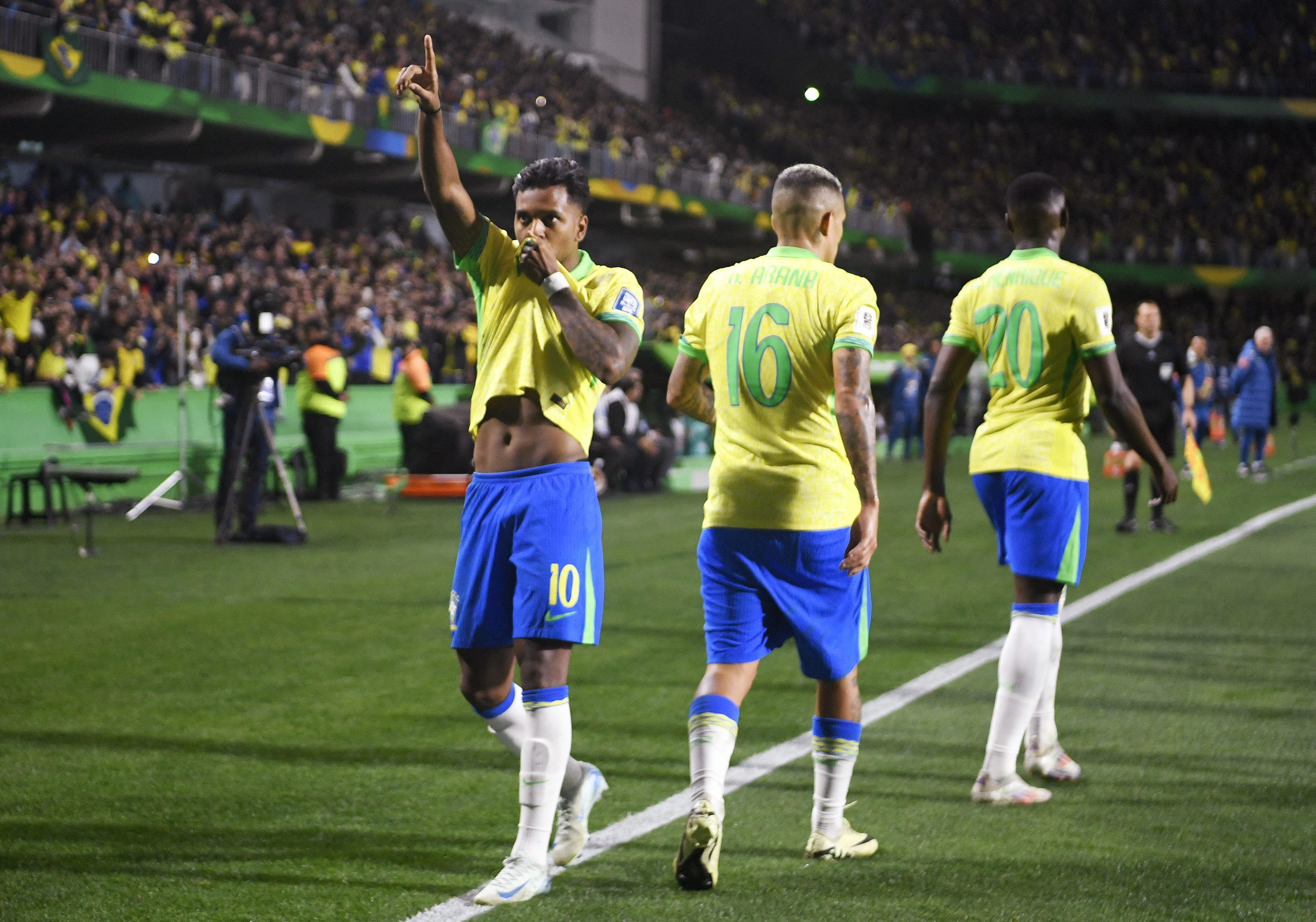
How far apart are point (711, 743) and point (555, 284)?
133 cm

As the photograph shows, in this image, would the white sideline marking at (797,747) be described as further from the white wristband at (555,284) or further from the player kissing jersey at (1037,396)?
the white wristband at (555,284)

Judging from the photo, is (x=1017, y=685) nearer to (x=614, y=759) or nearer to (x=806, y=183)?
(x=614, y=759)

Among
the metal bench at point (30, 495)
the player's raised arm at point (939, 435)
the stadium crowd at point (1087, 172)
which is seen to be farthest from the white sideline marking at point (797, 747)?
the stadium crowd at point (1087, 172)

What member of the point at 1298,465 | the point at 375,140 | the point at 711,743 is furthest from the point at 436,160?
the point at 375,140

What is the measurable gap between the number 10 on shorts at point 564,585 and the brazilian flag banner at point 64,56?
2083 cm

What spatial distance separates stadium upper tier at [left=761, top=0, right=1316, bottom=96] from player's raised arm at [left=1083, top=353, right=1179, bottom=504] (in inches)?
2057

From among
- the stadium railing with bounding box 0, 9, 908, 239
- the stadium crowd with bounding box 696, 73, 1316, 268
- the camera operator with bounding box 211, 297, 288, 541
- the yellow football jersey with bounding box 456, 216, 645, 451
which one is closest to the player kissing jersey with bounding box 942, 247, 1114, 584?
the yellow football jersey with bounding box 456, 216, 645, 451

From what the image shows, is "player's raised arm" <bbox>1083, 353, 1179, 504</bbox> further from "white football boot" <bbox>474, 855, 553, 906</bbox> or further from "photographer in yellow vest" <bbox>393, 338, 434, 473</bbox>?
"photographer in yellow vest" <bbox>393, 338, 434, 473</bbox>

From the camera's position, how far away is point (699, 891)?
159 inches

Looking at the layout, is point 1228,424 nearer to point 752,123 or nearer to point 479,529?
point 752,123

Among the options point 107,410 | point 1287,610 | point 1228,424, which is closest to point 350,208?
point 107,410

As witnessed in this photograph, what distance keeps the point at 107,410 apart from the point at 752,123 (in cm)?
3882

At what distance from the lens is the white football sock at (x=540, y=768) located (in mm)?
3895

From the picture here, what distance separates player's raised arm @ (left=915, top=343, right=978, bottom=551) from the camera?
4.99 meters
